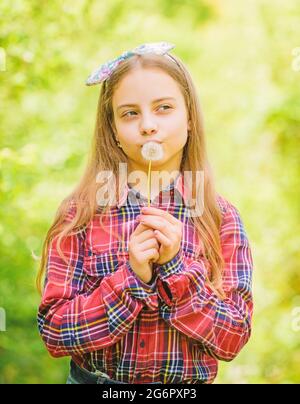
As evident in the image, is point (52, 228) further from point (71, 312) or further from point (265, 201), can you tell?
point (265, 201)

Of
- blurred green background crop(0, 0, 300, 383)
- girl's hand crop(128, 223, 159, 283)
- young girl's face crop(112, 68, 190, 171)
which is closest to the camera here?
girl's hand crop(128, 223, 159, 283)

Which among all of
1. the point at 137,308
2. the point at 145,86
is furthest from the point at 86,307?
the point at 145,86

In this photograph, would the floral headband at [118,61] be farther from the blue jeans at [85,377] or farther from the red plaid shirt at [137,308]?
the blue jeans at [85,377]

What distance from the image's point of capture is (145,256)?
1444mm

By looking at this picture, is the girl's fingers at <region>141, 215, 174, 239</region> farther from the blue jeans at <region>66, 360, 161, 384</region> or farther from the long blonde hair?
the blue jeans at <region>66, 360, 161, 384</region>

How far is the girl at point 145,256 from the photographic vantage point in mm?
1479

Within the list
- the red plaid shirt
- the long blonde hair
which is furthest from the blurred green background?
the red plaid shirt

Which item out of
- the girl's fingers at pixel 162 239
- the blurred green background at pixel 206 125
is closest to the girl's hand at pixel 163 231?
the girl's fingers at pixel 162 239

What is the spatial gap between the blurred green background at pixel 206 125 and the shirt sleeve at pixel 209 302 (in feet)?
4.42

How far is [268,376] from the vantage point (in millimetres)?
4453

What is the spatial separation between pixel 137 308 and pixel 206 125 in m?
2.42

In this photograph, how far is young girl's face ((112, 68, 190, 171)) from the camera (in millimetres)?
1548

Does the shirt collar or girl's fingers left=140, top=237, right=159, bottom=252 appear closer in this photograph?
→ girl's fingers left=140, top=237, right=159, bottom=252

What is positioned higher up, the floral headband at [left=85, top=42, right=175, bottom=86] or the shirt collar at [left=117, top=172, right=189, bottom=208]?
the floral headband at [left=85, top=42, right=175, bottom=86]
